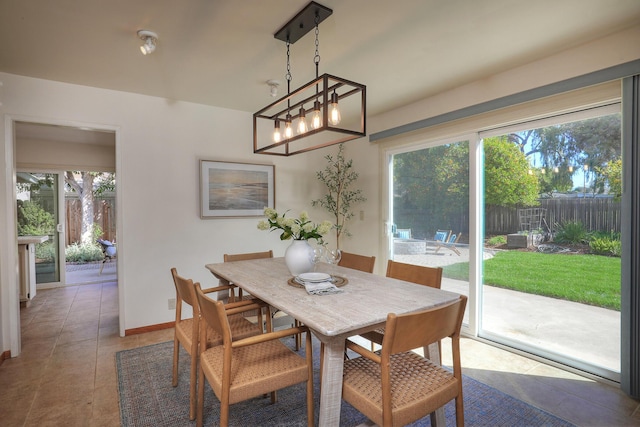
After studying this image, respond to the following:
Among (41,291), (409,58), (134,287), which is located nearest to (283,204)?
(134,287)

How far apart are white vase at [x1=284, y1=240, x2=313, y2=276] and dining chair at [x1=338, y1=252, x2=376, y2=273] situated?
0.61 meters

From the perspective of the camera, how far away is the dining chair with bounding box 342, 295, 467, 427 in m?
1.17

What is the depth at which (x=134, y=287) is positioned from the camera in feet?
10.2

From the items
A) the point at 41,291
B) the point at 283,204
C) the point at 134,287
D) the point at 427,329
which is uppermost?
the point at 283,204

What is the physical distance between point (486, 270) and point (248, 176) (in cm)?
267

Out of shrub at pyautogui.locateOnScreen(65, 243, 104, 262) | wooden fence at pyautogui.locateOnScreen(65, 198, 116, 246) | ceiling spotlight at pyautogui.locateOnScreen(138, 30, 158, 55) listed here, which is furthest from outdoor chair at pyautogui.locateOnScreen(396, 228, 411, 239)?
shrub at pyautogui.locateOnScreen(65, 243, 104, 262)

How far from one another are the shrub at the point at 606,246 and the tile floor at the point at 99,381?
90 centimetres

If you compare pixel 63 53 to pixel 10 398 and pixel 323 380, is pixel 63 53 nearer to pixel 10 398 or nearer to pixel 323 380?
pixel 10 398

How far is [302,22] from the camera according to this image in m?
1.88

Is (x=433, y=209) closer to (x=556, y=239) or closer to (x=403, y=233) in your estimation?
(x=403, y=233)

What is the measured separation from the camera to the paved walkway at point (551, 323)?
7.48 feet

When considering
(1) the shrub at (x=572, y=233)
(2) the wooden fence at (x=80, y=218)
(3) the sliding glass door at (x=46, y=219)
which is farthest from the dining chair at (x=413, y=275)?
(2) the wooden fence at (x=80, y=218)

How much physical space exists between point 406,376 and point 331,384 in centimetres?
36

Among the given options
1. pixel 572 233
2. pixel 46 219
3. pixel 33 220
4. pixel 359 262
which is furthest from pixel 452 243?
pixel 33 220
